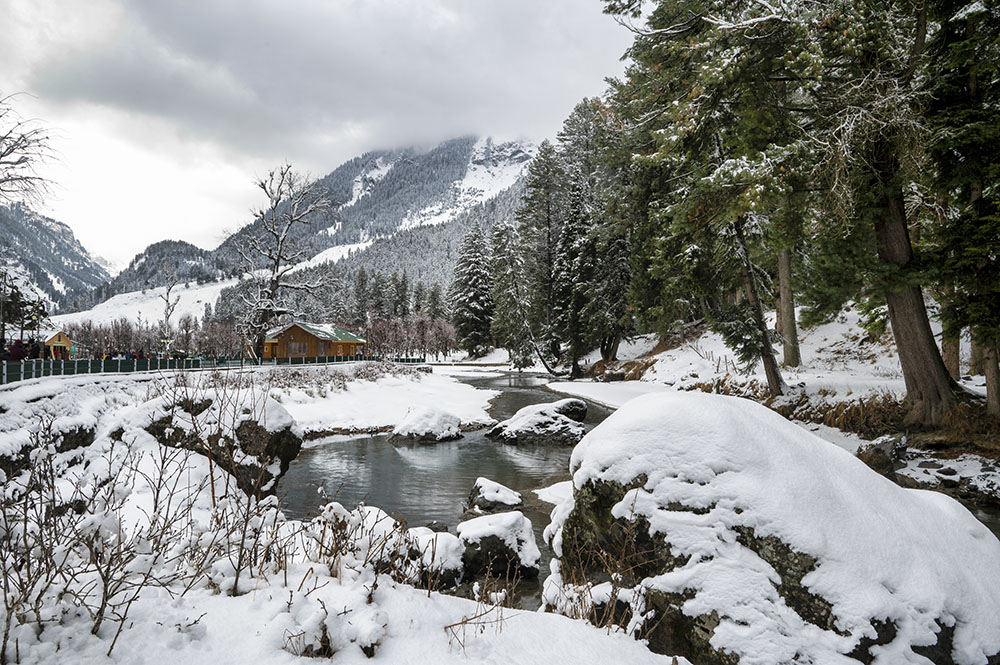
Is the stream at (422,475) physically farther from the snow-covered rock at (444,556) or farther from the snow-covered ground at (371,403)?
the snow-covered ground at (371,403)

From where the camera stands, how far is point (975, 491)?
8.27 m

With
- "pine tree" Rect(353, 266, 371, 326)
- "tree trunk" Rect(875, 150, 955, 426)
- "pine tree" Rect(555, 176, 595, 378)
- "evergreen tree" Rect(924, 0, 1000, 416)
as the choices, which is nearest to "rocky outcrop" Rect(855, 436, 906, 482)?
"tree trunk" Rect(875, 150, 955, 426)

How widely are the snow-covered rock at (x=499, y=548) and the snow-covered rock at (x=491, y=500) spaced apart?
249 centimetres

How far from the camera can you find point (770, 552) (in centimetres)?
338

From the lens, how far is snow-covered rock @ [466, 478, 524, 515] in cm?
905

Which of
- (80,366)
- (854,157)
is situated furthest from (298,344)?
(854,157)

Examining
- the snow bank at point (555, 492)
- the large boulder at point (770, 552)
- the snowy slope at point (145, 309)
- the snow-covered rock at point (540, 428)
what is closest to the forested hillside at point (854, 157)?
the snow-covered rock at point (540, 428)

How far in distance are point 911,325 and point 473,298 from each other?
54088 mm

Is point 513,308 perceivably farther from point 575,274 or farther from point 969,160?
point 969,160

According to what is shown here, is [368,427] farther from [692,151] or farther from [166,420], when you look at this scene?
[692,151]

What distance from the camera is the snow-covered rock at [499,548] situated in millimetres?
6242

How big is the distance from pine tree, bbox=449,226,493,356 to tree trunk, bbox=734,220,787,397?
48214 mm

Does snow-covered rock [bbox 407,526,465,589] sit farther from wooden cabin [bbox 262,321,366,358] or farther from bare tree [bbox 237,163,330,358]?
wooden cabin [bbox 262,321,366,358]

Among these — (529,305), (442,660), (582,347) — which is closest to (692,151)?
(442,660)
